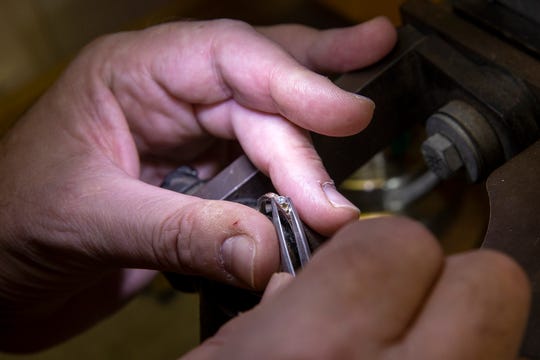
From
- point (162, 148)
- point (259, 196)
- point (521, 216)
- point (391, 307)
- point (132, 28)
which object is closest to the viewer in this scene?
point (391, 307)

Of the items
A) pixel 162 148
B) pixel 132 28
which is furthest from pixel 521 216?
pixel 132 28

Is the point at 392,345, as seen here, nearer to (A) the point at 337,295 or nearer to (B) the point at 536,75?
(A) the point at 337,295

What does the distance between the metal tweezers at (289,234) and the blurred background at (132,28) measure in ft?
1.42

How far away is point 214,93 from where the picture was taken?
1.92ft

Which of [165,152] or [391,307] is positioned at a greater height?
[391,307]

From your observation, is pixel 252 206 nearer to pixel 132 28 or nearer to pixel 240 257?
pixel 240 257

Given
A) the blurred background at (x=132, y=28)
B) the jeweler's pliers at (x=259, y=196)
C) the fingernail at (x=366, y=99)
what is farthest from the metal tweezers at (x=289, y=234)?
the blurred background at (x=132, y=28)

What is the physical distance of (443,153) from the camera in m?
0.51

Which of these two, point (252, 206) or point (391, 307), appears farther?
point (252, 206)

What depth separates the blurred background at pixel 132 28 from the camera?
2.93 feet

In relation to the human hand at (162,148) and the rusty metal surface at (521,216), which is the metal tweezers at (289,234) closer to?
the human hand at (162,148)

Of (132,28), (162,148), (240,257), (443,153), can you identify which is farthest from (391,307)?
(132,28)

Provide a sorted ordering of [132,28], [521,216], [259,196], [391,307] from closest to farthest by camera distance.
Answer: [391,307]
[521,216]
[259,196]
[132,28]

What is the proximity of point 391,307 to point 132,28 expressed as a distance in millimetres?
786
